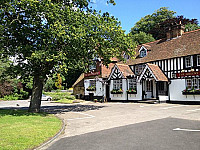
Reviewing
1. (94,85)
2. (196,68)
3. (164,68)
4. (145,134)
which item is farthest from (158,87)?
(145,134)

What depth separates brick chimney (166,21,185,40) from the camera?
1039 inches

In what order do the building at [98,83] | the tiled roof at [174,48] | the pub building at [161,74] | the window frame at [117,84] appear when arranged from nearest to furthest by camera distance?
the pub building at [161,74]
the tiled roof at [174,48]
the window frame at [117,84]
the building at [98,83]

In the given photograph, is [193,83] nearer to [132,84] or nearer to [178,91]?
[178,91]

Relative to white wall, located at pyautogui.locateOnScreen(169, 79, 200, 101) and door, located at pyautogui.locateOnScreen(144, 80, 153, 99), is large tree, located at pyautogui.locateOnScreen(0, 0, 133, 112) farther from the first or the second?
door, located at pyautogui.locateOnScreen(144, 80, 153, 99)

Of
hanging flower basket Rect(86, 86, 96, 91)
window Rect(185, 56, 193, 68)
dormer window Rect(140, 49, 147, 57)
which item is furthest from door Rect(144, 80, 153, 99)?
hanging flower basket Rect(86, 86, 96, 91)

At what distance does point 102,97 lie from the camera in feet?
95.2

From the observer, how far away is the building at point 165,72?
72.9 ft

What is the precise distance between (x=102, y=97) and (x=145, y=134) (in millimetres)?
21124

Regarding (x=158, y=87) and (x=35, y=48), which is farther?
(x=158, y=87)

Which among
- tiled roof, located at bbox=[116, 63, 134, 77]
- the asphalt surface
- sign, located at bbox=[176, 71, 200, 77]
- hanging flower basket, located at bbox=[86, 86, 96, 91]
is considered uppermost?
tiled roof, located at bbox=[116, 63, 134, 77]

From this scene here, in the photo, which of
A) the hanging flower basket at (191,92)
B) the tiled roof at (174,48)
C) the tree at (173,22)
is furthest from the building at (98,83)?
the tree at (173,22)

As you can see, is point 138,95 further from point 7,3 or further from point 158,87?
point 7,3

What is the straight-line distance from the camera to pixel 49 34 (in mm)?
13039

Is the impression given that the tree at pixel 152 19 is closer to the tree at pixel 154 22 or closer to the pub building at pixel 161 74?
the tree at pixel 154 22
